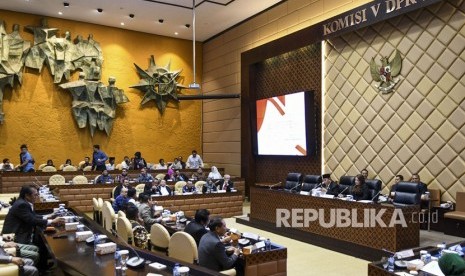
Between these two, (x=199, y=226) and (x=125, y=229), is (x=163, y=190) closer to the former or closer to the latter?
(x=125, y=229)

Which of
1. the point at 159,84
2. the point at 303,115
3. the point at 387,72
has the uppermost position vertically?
the point at 159,84

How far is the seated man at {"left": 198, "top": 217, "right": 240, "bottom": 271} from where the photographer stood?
10.5 feet

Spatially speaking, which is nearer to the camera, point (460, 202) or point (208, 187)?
point (460, 202)

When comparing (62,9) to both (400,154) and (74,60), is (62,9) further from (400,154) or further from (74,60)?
(400,154)

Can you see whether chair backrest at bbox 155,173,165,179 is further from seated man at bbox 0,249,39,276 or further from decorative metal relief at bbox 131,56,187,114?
seated man at bbox 0,249,39,276

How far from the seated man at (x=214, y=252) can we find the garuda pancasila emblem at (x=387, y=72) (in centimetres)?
513

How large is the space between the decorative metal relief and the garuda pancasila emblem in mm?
6945

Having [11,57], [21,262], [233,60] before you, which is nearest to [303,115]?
[233,60]

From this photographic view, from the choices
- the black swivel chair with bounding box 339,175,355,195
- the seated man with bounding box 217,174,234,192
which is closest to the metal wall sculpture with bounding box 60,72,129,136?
the seated man with bounding box 217,174,234,192

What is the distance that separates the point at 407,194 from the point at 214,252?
3.89 m

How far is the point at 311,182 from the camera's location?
24.3ft

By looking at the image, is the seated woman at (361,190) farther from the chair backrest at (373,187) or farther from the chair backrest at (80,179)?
the chair backrest at (80,179)

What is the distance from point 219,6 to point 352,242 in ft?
24.2

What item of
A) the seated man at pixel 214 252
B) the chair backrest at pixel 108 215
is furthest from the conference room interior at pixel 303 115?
the chair backrest at pixel 108 215
